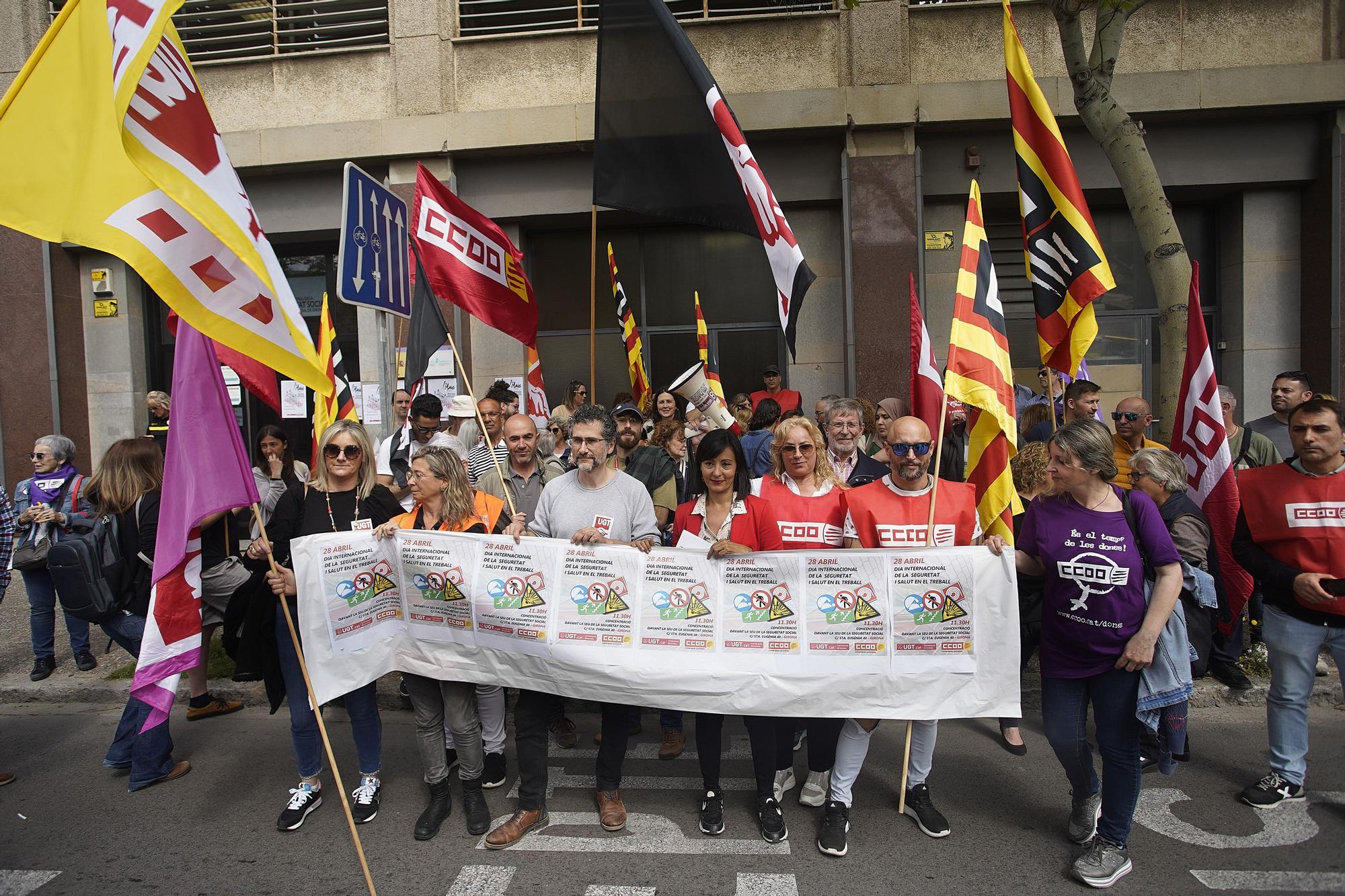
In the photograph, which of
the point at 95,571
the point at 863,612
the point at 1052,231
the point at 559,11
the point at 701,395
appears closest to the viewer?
the point at 863,612

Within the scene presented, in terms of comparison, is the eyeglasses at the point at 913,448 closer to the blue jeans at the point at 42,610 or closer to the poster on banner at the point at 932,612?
the poster on banner at the point at 932,612

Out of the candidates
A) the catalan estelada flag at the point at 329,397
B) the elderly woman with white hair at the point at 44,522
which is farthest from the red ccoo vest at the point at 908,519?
the elderly woman with white hair at the point at 44,522

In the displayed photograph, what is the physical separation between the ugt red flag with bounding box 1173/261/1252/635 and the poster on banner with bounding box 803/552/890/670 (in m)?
2.20

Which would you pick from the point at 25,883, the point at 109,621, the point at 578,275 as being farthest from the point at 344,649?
the point at 578,275

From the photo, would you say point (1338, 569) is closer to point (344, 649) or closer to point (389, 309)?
point (344, 649)

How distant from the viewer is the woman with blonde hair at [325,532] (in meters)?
4.21

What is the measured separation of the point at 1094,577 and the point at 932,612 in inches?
27.2

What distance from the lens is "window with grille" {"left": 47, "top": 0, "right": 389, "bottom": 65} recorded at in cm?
1153

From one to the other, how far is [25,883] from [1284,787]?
5.84 meters

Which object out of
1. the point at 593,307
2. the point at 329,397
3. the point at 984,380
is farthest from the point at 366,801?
the point at 329,397

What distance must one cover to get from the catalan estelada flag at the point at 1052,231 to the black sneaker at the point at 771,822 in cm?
302

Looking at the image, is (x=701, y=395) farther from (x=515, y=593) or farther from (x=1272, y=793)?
(x=1272, y=793)

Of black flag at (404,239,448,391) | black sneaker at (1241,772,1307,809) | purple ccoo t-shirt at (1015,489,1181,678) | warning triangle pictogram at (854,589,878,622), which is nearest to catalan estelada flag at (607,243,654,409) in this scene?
black flag at (404,239,448,391)

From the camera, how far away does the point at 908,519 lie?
396 cm
